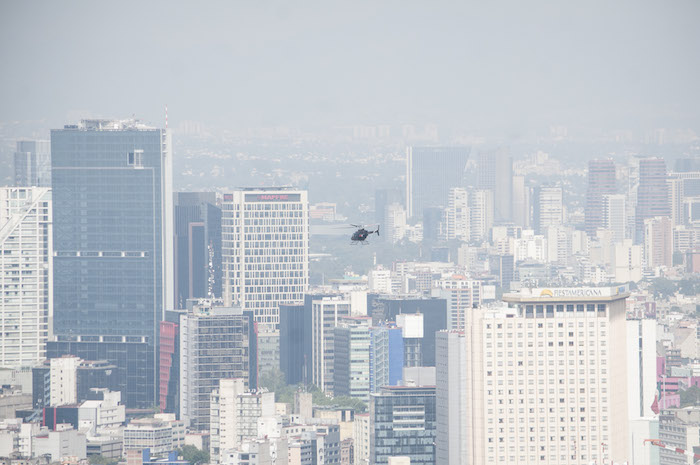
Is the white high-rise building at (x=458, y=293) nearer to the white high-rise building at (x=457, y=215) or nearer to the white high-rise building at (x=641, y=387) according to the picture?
the white high-rise building at (x=641, y=387)

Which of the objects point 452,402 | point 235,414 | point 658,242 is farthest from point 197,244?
point 452,402

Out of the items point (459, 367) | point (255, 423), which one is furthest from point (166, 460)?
point (459, 367)

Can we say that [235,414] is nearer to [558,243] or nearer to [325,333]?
[325,333]

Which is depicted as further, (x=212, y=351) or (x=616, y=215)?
(x=616, y=215)

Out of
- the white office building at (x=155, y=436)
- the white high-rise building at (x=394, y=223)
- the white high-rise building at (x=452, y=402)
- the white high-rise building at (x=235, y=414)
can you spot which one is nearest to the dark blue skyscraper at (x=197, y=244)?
the white high-rise building at (x=394, y=223)

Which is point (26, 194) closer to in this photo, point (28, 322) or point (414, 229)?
point (28, 322)

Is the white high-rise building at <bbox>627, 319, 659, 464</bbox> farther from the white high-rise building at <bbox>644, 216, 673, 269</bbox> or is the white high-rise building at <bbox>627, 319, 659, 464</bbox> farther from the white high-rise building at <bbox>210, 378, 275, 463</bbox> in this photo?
the white high-rise building at <bbox>644, 216, 673, 269</bbox>

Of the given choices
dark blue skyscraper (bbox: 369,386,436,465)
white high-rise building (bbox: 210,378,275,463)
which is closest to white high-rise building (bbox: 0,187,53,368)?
white high-rise building (bbox: 210,378,275,463)
